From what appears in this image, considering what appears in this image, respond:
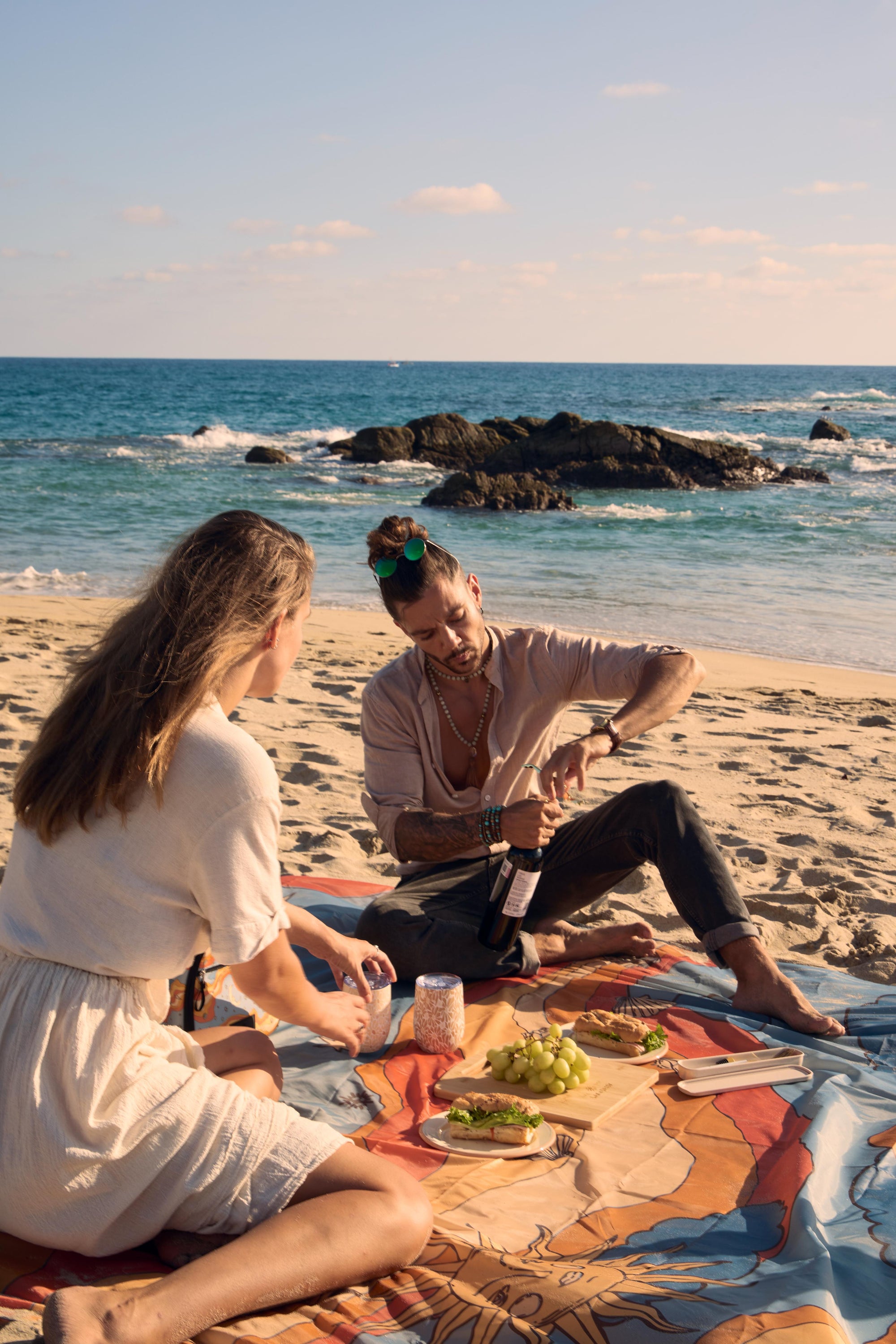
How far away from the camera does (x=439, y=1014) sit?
319 cm

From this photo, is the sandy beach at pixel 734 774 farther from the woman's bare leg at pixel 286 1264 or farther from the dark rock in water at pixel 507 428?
the dark rock in water at pixel 507 428

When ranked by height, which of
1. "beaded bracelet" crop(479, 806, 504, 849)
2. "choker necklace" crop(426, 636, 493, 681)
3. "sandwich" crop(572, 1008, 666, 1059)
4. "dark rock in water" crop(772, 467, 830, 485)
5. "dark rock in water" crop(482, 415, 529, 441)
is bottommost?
"sandwich" crop(572, 1008, 666, 1059)

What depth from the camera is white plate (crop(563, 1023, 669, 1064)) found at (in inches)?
123

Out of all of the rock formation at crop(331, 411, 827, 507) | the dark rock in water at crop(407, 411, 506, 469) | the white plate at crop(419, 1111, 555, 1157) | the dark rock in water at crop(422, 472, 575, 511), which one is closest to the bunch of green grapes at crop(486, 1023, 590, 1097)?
the white plate at crop(419, 1111, 555, 1157)

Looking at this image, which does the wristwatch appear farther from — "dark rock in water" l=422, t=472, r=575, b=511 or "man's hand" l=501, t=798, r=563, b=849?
"dark rock in water" l=422, t=472, r=575, b=511

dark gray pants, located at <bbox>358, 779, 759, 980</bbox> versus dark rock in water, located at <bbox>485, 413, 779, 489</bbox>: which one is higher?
dark rock in water, located at <bbox>485, 413, 779, 489</bbox>

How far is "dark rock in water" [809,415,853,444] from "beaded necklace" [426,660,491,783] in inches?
1317

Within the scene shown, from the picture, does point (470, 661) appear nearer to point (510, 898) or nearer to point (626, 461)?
point (510, 898)

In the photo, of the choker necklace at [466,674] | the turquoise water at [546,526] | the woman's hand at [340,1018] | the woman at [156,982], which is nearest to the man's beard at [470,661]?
the choker necklace at [466,674]

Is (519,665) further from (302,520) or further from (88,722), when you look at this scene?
(302,520)

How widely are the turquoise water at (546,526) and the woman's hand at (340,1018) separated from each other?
15.0 ft

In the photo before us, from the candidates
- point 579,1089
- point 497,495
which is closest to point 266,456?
point 497,495

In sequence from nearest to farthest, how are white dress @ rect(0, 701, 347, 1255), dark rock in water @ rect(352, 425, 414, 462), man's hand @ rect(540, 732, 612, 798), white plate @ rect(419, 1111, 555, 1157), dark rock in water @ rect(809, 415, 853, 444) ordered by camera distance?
white dress @ rect(0, 701, 347, 1255) → white plate @ rect(419, 1111, 555, 1157) → man's hand @ rect(540, 732, 612, 798) → dark rock in water @ rect(352, 425, 414, 462) → dark rock in water @ rect(809, 415, 853, 444)

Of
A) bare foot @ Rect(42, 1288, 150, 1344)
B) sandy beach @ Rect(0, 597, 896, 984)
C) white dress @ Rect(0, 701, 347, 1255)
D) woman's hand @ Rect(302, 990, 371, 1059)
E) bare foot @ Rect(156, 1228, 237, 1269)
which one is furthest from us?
sandy beach @ Rect(0, 597, 896, 984)
